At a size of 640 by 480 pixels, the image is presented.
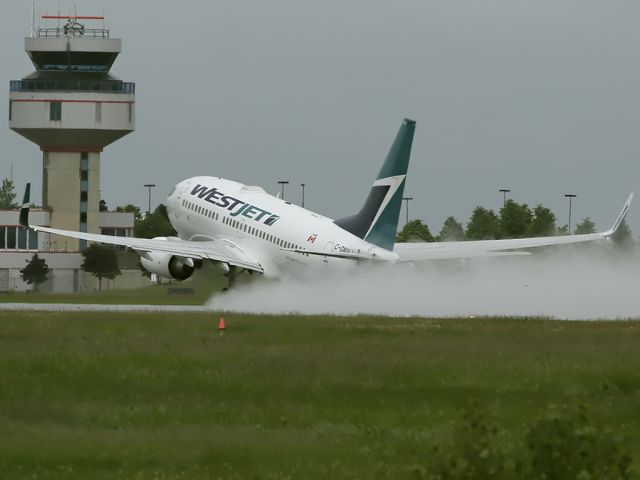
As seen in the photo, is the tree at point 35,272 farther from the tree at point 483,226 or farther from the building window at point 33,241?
the tree at point 483,226

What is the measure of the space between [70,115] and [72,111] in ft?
1.12

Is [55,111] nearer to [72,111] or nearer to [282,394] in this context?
[72,111]

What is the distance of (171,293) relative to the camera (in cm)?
7688

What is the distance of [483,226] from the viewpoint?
386 ft

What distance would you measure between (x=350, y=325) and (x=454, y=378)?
12.0 meters

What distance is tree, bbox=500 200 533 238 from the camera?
11644cm

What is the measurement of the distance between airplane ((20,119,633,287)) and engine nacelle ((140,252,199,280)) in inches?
1.6

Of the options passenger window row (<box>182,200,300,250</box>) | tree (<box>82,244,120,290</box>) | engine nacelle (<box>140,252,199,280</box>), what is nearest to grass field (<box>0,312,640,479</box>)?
passenger window row (<box>182,200,300,250</box>)

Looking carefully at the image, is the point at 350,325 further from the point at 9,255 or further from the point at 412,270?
the point at 9,255

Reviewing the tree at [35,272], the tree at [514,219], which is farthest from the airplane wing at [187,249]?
the tree at [514,219]

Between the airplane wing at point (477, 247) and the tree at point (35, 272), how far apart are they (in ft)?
151

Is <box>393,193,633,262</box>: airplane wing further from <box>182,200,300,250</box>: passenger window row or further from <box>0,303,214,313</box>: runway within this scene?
<box>0,303,214,313</box>: runway

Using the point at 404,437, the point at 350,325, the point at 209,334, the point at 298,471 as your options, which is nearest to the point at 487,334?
the point at 350,325

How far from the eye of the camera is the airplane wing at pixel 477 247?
6059 centimetres
